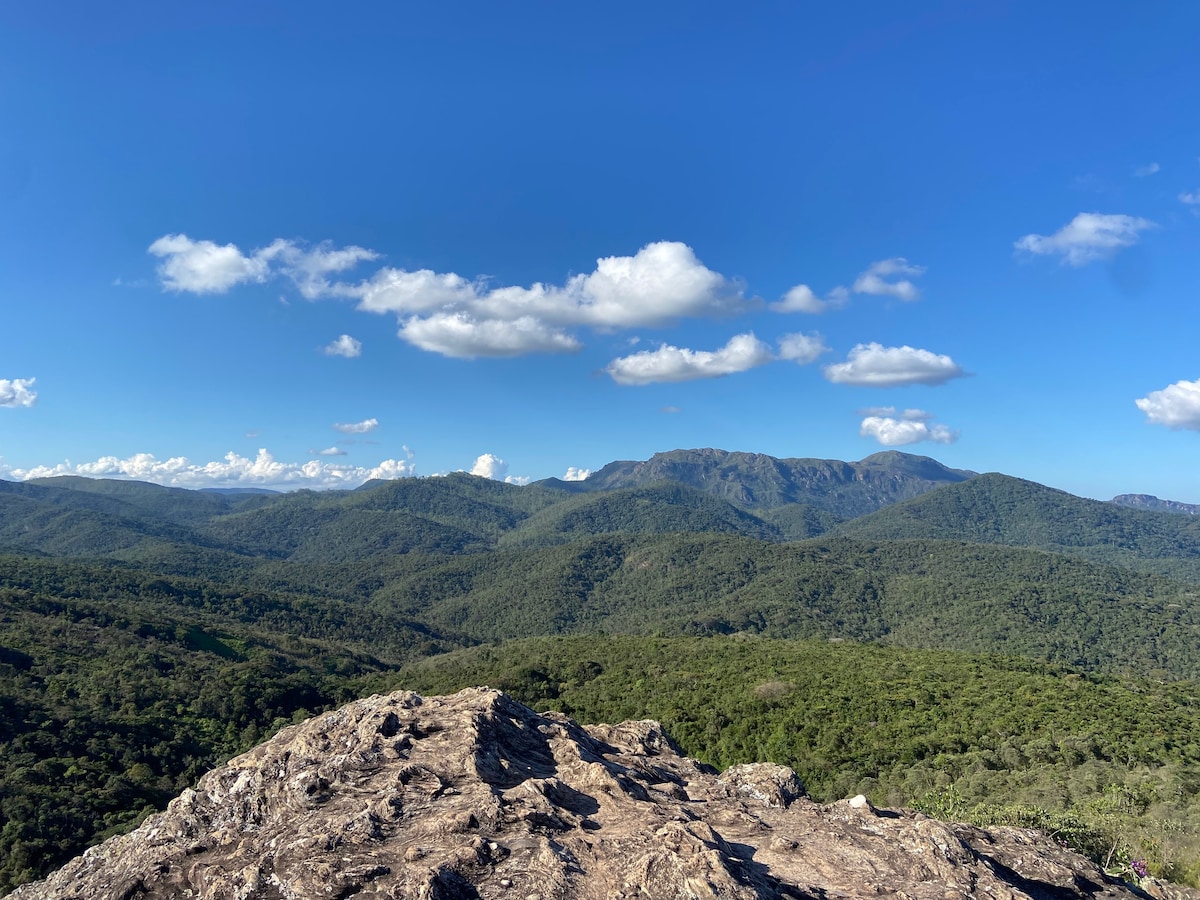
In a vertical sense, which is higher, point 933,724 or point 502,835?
point 502,835

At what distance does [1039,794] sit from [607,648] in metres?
103

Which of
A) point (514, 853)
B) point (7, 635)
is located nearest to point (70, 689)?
point (7, 635)

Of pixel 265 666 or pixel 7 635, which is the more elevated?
pixel 7 635

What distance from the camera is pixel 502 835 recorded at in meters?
17.4

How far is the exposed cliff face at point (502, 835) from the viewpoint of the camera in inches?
611

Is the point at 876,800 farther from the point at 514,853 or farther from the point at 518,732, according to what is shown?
the point at 514,853

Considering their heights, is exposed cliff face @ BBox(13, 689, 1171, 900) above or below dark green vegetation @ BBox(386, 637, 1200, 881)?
above

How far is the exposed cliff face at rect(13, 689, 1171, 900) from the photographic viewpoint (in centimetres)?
1553

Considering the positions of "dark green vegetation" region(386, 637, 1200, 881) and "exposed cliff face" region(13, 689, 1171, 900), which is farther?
"dark green vegetation" region(386, 637, 1200, 881)

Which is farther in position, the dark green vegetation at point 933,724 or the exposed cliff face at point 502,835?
the dark green vegetation at point 933,724

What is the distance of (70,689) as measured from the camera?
4555 inches

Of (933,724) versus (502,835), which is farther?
(933,724)

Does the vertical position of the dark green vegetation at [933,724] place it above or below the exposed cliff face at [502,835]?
below

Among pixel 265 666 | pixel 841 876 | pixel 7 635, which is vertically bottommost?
pixel 265 666
